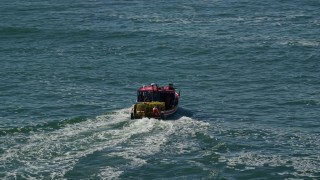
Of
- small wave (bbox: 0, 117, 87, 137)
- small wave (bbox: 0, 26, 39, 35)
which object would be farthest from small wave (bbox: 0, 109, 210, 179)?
small wave (bbox: 0, 26, 39, 35)

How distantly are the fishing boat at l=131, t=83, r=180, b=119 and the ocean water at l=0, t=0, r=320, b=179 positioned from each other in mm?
1227

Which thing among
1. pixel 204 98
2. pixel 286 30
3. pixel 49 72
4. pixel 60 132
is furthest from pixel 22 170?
pixel 286 30

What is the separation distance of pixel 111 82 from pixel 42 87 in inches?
327

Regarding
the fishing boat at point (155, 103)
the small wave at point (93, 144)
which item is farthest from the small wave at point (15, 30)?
the small wave at point (93, 144)

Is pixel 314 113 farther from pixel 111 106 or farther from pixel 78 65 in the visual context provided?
pixel 78 65

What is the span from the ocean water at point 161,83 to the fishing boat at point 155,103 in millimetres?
1227

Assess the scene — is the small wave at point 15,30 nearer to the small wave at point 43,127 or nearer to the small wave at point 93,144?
the small wave at point 43,127

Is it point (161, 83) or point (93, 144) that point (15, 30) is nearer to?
point (161, 83)

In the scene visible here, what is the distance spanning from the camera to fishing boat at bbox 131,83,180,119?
71.0 meters

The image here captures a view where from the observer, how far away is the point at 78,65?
97438 millimetres

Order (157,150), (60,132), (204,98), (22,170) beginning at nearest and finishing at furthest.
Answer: (22,170) → (157,150) → (60,132) → (204,98)

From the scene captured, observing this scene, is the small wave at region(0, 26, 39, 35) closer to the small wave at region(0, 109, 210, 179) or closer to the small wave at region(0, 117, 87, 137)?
the small wave at region(0, 117, 87, 137)

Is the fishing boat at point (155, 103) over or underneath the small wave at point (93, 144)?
over

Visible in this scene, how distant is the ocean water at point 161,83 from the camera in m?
60.2
